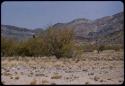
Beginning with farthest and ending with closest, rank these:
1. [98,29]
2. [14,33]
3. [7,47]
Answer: [98,29], [14,33], [7,47]

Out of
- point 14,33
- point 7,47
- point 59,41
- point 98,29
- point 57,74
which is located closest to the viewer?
point 57,74

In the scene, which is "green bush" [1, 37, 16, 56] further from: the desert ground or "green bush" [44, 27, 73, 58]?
the desert ground

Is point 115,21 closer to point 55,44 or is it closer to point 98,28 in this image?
point 98,28

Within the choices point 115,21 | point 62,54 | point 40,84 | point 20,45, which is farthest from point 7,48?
point 115,21

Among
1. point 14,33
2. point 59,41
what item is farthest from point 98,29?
point 59,41

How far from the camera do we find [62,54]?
1162 inches

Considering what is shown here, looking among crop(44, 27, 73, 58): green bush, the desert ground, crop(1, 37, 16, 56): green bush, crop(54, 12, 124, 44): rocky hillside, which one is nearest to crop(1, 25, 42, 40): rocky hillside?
crop(1, 37, 16, 56): green bush

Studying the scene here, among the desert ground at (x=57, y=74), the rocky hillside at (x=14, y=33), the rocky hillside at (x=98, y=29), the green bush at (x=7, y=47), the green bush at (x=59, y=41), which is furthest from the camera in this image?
the rocky hillside at (x=98, y=29)

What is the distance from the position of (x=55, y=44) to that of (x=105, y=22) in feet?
395

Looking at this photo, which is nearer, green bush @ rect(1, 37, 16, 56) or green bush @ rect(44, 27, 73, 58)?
green bush @ rect(1, 37, 16, 56)

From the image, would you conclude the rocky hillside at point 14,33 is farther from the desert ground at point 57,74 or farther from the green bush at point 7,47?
the desert ground at point 57,74

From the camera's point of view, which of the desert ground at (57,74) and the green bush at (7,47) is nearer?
the desert ground at (57,74)

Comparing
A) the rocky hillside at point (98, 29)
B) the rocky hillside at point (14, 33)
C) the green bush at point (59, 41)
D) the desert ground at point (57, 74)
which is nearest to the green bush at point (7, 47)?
the rocky hillside at point (14, 33)

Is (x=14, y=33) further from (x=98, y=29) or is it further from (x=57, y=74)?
(x=57, y=74)
